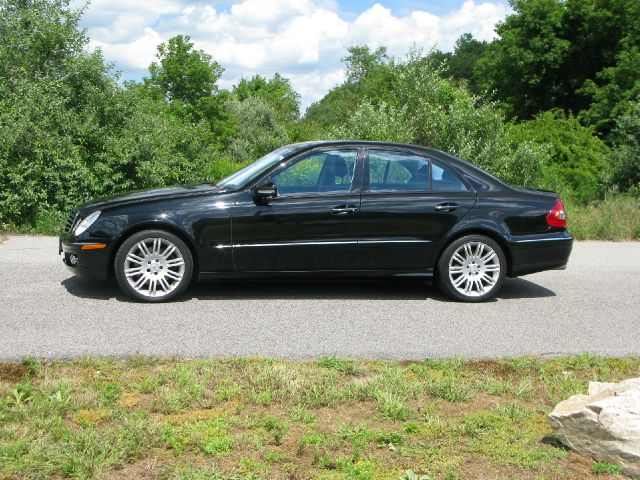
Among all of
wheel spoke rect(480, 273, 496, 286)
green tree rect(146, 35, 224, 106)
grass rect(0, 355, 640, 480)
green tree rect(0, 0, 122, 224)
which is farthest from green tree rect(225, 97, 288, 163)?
grass rect(0, 355, 640, 480)

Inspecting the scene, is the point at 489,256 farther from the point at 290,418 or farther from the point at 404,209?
the point at 290,418

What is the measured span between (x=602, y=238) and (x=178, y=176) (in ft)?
26.8

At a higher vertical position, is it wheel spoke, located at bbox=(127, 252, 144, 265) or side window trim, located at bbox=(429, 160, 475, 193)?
side window trim, located at bbox=(429, 160, 475, 193)

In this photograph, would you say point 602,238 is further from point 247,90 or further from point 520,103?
point 247,90

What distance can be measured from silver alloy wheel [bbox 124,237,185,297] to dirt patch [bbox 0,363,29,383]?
2493 mm

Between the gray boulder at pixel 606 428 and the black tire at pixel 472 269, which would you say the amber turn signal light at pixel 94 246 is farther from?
the gray boulder at pixel 606 428

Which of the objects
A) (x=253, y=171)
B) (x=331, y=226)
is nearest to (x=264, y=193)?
(x=253, y=171)

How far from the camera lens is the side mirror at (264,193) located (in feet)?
27.6

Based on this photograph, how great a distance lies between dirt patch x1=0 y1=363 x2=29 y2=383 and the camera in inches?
217

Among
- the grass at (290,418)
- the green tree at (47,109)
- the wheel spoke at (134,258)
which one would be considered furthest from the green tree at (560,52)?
the grass at (290,418)

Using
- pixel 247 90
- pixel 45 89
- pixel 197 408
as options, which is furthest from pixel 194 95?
pixel 197 408

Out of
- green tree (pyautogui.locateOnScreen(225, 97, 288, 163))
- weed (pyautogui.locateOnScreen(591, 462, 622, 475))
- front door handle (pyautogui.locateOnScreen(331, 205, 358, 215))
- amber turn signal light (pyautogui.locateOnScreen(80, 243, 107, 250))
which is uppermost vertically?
green tree (pyautogui.locateOnScreen(225, 97, 288, 163))

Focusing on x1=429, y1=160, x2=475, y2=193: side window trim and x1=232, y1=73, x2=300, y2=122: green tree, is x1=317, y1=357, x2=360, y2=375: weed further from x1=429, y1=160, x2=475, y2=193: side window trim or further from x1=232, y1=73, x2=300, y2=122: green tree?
x1=232, y1=73, x2=300, y2=122: green tree

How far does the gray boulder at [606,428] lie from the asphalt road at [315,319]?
2080mm
